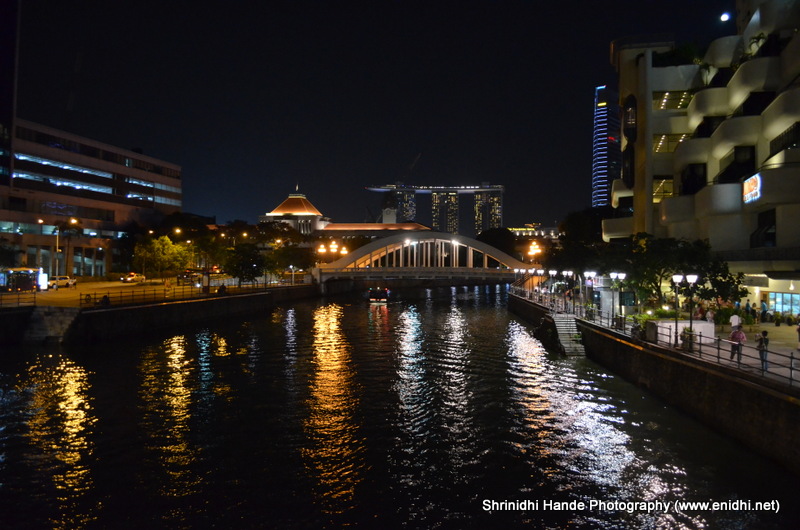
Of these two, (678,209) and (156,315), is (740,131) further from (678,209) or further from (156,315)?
(156,315)

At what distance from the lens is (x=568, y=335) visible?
35.5 m

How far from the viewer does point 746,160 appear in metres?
36.4

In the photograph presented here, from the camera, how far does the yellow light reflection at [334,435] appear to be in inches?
587

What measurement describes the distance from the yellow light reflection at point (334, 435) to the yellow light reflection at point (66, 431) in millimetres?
5379

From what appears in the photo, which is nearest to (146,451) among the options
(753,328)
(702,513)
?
(702,513)

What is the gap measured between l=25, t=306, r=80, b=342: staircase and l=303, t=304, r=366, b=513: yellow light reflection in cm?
1552

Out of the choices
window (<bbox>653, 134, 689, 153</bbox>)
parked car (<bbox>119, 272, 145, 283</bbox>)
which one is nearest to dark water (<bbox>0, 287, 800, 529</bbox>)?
window (<bbox>653, 134, 689, 153</bbox>)

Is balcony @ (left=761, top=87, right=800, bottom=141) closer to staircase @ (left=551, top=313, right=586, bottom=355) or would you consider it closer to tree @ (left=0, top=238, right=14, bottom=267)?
staircase @ (left=551, top=313, right=586, bottom=355)

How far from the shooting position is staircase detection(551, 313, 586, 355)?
112ft

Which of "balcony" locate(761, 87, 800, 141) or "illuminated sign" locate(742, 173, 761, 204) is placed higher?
"balcony" locate(761, 87, 800, 141)

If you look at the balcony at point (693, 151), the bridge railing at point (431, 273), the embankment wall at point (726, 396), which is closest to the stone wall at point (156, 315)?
the bridge railing at point (431, 273)

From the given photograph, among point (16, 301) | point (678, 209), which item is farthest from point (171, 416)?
point (678, 209)

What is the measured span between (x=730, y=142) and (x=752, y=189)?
17.9ft

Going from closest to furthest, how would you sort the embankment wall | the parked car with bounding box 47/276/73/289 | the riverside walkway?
the embankment wall → the riverside walkway → the parked car with bounding box 47/276/73/289
